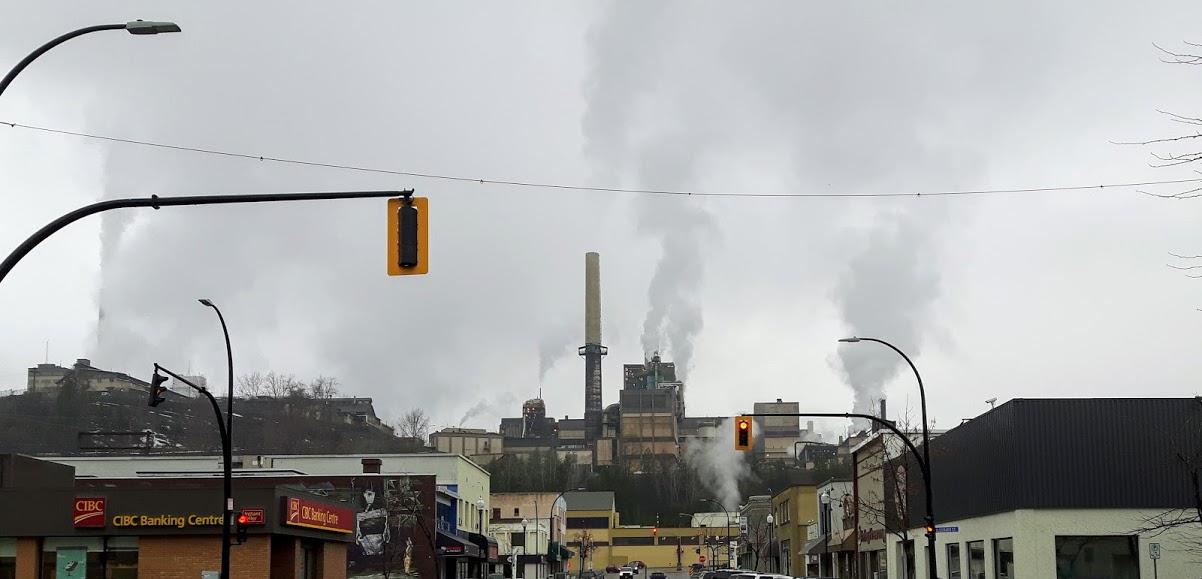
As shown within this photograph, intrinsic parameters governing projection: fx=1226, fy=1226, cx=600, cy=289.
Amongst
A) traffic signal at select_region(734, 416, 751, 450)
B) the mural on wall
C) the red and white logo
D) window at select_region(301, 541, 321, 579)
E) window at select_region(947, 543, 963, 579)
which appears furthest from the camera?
the mural on wall

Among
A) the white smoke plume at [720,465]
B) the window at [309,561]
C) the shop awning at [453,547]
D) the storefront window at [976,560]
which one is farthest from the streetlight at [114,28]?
the white smoke plume at [720,465]

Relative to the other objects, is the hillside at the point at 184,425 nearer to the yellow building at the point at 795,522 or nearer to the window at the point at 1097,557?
the yellow building at the point at 795,522

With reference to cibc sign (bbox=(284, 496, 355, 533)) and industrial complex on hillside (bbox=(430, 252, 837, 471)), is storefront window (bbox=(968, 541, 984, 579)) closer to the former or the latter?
cibc sign (bbox=(284, 496, 355, 533))

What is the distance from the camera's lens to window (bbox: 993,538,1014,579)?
147 feet

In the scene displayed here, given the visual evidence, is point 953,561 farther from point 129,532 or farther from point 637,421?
point 637,421

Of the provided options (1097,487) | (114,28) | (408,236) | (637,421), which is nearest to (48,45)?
(114,28)

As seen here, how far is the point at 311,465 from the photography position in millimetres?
83438

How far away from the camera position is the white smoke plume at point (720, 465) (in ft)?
632

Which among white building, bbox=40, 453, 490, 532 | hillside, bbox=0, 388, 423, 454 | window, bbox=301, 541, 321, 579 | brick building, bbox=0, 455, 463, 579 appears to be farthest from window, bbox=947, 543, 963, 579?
hillside, bbox=0, 388, 423, 454

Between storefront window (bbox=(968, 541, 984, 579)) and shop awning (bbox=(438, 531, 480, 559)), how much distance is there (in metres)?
30.2

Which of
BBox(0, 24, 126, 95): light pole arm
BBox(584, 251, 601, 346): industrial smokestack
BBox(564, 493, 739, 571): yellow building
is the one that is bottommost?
BBox(564, 493, 739, 571): yellow building

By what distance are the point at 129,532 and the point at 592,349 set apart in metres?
143

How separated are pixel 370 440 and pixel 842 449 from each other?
8252cm

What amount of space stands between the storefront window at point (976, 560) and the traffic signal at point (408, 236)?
3819cm
